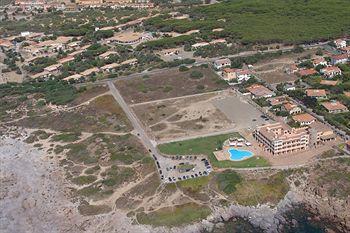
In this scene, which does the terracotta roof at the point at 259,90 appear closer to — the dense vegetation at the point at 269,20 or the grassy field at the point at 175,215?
the dense vegetation at the point at 269,20

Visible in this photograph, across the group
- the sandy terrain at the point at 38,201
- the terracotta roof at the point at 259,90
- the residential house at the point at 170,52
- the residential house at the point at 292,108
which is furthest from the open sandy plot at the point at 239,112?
the residential house at the point at 170,52

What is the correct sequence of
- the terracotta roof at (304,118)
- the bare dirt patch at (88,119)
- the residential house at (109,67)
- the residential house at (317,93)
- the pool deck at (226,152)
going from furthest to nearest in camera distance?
the residential house at (109,67)
the residential house at (317,93)
the bare dirt patch at (88,119)
the terracotta roof at (304,118)
the pool deck at (226,152)

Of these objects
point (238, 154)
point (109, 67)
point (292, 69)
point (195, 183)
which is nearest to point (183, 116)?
point (238, 154)

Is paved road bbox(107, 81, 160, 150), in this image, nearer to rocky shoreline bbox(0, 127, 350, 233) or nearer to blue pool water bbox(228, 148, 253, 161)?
blue pool water bbox(228, 148, 253, 161)

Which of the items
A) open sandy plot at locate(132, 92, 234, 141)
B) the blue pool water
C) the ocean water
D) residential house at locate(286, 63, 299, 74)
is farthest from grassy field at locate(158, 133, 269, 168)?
residential house at locate(286, 63, 299, 74)

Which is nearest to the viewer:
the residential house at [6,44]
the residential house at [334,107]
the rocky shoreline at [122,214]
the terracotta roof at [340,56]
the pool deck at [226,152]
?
the rocky shoreline at [122,214]

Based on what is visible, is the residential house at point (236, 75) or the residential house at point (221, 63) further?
the residential house at point (221, 63)

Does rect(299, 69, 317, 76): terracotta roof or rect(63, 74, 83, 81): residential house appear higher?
rect(299, 69, 317, 76): terracotta roof
